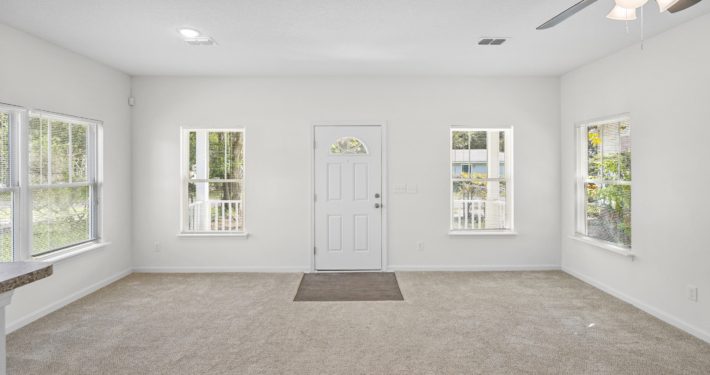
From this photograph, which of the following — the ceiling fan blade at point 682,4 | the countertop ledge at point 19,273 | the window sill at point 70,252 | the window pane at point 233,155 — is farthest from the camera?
the window pane at point 233,155

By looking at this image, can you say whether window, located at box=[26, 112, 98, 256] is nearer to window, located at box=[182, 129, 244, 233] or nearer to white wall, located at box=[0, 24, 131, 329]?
white wall, located at box=[0, 24, 131, 329]

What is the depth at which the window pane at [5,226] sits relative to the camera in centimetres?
338

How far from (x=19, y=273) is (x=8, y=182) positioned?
2466 mm

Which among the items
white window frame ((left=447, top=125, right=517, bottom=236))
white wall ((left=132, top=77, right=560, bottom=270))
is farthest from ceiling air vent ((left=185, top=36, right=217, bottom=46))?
white window frame ((left=447, top=125, right=517, bottom=236))

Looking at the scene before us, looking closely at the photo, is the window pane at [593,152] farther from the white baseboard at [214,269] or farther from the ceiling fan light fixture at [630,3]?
the white baseboard at [214,269]

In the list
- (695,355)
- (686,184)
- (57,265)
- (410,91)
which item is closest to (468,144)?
(410,91)

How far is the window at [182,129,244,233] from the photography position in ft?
18.5

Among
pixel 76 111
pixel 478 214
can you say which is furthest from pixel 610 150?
pixel 76 111

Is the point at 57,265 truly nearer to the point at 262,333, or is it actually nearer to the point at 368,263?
the point at 262,333

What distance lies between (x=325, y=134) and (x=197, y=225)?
2.39m

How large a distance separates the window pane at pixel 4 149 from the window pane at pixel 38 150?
206 millimetres

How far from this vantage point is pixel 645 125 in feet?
12.5

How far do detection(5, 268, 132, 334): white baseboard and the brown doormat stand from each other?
7.43 feet

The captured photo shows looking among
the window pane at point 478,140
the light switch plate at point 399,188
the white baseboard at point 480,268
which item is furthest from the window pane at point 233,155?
the window pane at point 478,140
